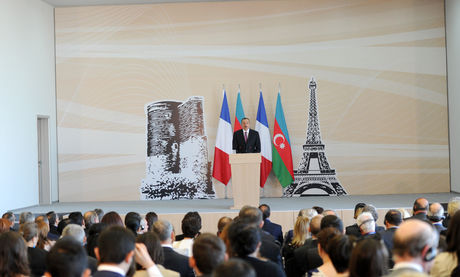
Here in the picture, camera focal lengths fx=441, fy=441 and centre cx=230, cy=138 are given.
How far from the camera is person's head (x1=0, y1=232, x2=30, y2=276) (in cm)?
223

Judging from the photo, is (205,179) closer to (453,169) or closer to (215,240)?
(453,169)

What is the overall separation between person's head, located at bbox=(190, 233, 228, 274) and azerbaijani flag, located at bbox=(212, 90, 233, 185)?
A: 786 centimetres

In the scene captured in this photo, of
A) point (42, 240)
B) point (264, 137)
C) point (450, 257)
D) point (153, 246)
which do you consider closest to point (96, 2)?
point (264, 137)

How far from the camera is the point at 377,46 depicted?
1000 centimetres

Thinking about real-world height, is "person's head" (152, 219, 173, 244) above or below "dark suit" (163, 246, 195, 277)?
above

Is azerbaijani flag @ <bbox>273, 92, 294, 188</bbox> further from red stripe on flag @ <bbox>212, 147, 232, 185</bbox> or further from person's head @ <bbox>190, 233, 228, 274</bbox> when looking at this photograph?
person's head @ <bbox>190, 233, 228, 274</bbox>

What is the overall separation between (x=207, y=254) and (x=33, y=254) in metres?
1.92

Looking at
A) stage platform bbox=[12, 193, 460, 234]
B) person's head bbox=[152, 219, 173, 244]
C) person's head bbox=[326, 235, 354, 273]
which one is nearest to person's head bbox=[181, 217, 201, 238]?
person's head bbox=[152, 219, 173, 244]

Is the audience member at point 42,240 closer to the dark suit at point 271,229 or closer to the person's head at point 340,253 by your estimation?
the dark suit at point 271,229

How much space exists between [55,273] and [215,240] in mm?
698

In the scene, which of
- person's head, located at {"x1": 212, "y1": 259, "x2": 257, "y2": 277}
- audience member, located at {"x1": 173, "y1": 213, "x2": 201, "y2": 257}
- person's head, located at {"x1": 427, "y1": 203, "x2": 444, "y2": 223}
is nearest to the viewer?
person's head, located at {"x1": 212, "y1": 259, "x2": 257, "y2": 277}

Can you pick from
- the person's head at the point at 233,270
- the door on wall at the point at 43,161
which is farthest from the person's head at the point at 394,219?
the door on wall at the point at 43,161

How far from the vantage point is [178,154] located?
10.1 m

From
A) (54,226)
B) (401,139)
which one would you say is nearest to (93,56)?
(54,226)
